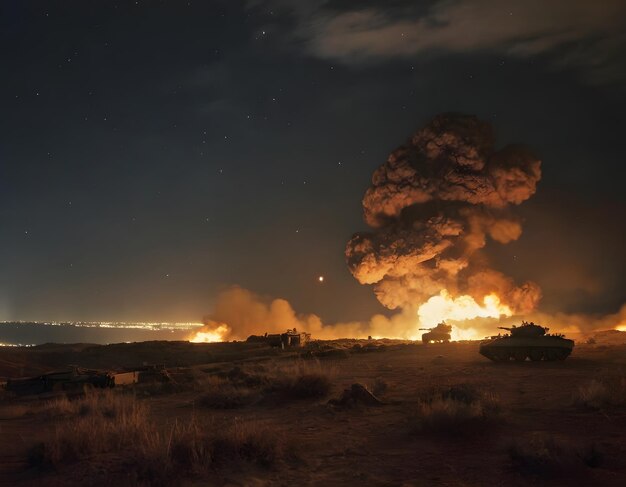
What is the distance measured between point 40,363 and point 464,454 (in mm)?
37216

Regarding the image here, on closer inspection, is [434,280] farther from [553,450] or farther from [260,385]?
[553,450]

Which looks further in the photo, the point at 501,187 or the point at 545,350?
the point at 501,187

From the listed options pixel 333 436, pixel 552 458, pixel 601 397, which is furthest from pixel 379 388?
pixel 552 458

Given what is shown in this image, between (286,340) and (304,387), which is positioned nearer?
Answer: (304,387)

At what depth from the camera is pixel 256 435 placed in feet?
30.2

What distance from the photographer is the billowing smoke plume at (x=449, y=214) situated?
54969mm

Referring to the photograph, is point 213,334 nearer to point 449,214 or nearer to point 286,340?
point 286,340

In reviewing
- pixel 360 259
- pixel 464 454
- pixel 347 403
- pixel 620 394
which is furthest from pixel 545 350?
pixel 360 259

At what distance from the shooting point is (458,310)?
182 ft

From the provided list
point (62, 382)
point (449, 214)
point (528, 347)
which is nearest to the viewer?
point (62, 382)

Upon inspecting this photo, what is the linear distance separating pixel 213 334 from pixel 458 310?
103 feet

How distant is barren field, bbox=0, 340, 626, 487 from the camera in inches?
318

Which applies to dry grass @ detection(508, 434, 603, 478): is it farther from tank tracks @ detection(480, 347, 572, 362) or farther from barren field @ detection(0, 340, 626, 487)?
tank tracks @ detection(480, 347, 572, 362)

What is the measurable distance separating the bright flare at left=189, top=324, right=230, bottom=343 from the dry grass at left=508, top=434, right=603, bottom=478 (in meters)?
61.9
